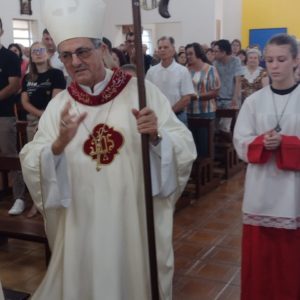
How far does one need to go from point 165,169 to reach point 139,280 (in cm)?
58

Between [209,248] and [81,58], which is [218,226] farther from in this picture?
[81,58]

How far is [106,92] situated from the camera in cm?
242

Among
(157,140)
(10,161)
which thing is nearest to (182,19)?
(10,161)

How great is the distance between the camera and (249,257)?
286 cm

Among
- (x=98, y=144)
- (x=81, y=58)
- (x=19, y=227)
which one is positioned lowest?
(x=19, y=227)

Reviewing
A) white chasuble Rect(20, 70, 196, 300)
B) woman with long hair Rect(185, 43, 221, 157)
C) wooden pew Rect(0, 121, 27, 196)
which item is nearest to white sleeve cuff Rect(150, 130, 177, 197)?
white chasuble Rect(20, 70, 196, 300)

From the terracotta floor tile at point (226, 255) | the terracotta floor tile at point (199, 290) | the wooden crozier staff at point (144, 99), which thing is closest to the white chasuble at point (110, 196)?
the wooden crozier staff at point (144, 99)

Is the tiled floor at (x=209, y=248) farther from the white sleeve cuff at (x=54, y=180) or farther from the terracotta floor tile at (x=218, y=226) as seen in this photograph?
the white sleeve cuff at (x=54, y=180)

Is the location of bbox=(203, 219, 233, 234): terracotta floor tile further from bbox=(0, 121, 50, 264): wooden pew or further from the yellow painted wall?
the yellow painted wall

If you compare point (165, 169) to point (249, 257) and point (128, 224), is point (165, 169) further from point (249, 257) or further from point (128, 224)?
point (249, 257)

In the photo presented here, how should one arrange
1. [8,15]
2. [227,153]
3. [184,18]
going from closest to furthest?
[227,153] < [8,15] < [184,18]

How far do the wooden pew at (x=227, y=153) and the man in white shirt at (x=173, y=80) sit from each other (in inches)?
54.7

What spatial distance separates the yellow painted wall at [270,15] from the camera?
16.4 metres

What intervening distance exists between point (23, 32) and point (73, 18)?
1019 cm
